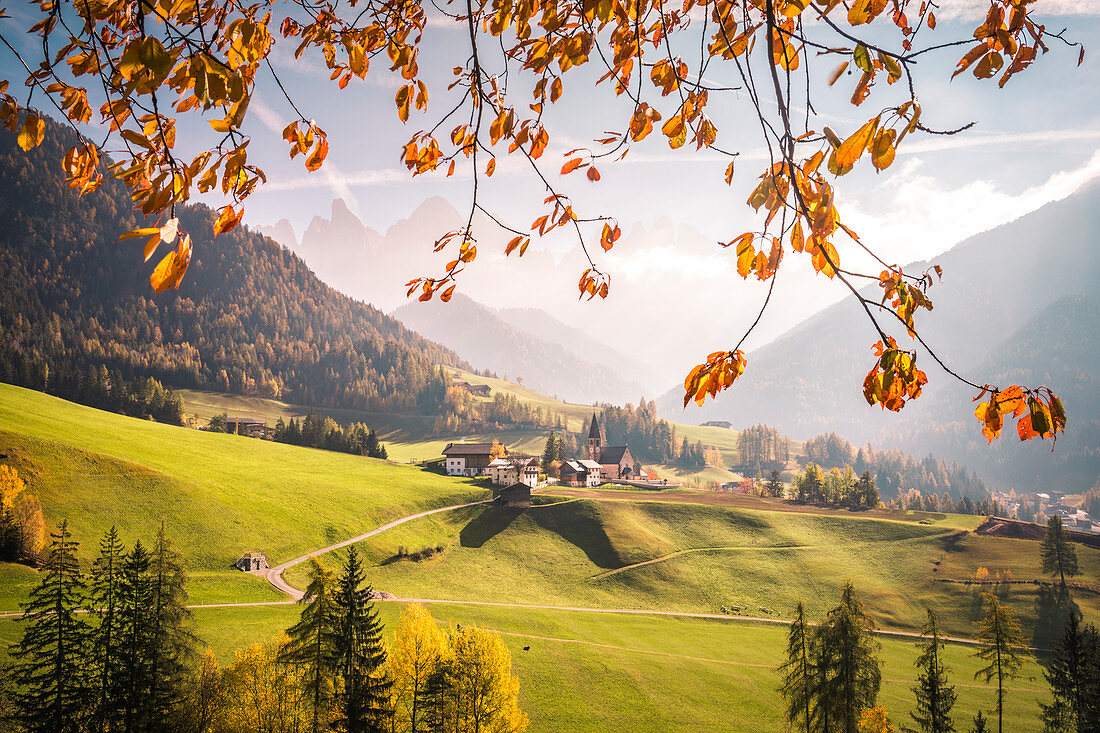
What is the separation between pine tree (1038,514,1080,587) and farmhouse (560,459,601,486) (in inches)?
2392

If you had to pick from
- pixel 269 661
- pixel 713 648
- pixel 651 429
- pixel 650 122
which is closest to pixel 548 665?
pixel 713 648

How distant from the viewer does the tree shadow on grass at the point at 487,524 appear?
6066cm

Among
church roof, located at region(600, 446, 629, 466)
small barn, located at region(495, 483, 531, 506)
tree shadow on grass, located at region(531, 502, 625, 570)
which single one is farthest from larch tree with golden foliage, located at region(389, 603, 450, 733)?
church roof, located at region(600, 446, 629, 466)

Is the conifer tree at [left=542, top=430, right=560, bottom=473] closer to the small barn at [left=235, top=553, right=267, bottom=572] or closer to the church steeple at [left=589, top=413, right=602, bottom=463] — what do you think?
the church steeple at [left=589, top=413, right=602, bottom=463]

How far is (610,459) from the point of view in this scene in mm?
110938

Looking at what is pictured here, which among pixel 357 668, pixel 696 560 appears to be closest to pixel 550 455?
pixel 696 560

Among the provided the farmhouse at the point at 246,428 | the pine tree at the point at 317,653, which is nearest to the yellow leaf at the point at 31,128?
the pine tree at the point at 317,653

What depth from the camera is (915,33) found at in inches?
133

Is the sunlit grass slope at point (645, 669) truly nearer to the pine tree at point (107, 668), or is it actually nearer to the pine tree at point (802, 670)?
the pine tree at point (107, 668)

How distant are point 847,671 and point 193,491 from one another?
185 ft

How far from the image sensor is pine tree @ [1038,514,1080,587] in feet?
165

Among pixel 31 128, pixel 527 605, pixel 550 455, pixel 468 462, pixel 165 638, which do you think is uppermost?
pixel 31 128

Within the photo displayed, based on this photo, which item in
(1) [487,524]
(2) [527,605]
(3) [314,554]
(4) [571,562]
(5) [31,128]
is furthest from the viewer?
(1) [487,524]

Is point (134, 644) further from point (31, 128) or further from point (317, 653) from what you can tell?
point (31, 128)
